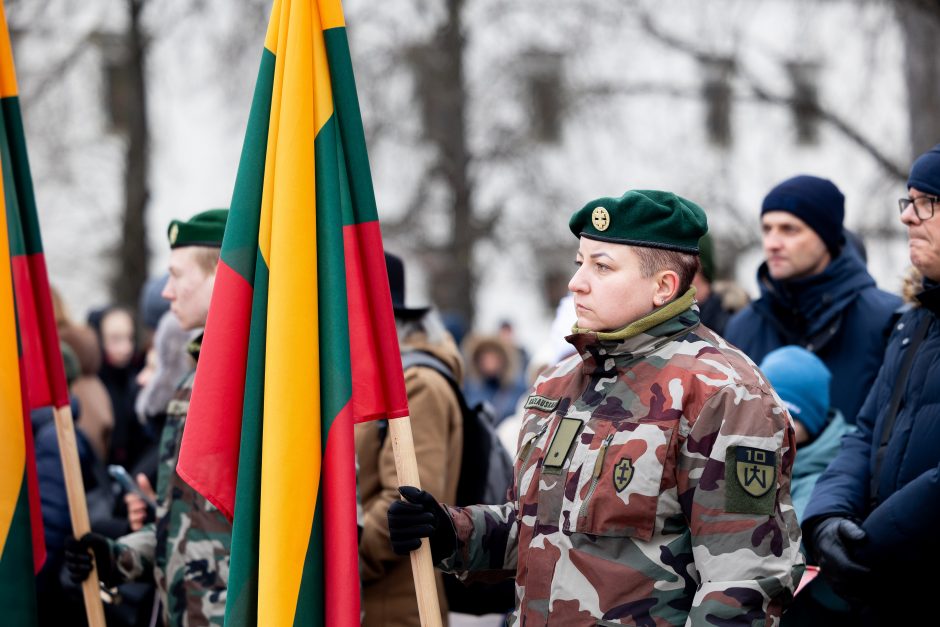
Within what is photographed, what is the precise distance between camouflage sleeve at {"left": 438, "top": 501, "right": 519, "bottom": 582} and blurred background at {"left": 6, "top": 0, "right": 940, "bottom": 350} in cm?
678

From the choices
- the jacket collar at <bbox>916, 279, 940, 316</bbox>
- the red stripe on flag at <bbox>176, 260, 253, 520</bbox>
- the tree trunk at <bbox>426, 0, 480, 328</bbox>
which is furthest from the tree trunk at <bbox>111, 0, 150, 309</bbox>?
the jacket collar at <bbox>916, 279, 940, 316</bbox>

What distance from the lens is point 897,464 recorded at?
358 centimetres

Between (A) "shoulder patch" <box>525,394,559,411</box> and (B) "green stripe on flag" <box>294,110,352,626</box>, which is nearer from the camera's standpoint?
(A) "shoulder patch" <box>525,394,559,411</box>

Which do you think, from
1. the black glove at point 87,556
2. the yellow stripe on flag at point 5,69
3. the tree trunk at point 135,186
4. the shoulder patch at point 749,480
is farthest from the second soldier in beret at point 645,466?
the tree trunk at point 135,186

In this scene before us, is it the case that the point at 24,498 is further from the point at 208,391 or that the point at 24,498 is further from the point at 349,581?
the point at 349,581

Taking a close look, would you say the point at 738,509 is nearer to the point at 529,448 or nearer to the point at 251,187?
the point at 529,448

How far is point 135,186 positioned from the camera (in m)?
14.4

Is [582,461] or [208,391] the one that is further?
[208,391]

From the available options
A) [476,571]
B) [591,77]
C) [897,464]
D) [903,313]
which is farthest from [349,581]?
[591,77]

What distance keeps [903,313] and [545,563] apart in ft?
5.93

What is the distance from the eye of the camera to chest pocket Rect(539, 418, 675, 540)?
2768 millimetres

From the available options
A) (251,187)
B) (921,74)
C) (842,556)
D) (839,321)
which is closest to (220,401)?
(251,187)

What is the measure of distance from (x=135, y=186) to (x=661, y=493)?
12599 millimetres

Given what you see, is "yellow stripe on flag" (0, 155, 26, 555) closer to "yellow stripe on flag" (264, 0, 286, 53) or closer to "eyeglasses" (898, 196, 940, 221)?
"yellow stripe on flag" (264, 0, 286, 53)
